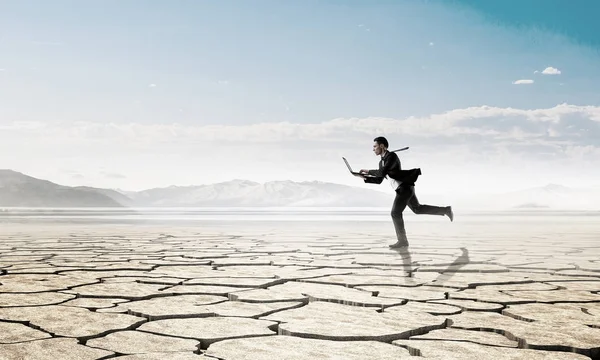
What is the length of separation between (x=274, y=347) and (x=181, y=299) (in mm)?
1068

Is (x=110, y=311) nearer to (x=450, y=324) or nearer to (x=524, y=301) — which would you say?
(x=450, y=324)

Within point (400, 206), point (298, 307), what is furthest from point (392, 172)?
point (298, 307)

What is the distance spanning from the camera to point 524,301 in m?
3.09

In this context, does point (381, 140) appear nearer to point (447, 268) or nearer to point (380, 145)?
point (380, 145)

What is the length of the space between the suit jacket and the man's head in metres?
0.07

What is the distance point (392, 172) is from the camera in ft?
20.4

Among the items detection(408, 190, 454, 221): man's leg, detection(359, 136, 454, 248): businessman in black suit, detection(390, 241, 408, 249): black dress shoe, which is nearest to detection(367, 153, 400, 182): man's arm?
detection(359, 136, 454, 248): businessman in black suit

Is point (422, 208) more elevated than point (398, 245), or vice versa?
point (422, 208)

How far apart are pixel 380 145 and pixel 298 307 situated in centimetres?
357

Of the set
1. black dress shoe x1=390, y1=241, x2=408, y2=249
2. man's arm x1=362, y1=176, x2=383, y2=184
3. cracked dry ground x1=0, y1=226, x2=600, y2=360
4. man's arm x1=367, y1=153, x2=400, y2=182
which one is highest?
man's arm x1=367, y1=153, x2=400, y2=182

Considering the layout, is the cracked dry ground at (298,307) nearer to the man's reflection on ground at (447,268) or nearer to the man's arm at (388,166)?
the man's reflection on ground at (447,268)

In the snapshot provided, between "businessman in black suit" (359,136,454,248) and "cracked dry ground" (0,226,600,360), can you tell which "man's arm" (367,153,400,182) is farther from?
"cracked dry ground" (0,226,600,360)

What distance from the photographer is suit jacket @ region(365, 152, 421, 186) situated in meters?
6.21

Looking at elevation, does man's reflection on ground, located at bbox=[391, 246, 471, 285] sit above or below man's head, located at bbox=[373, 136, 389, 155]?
below
